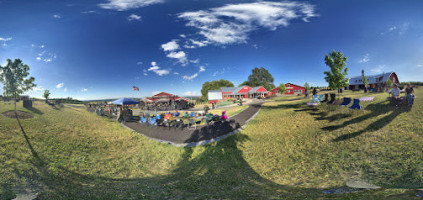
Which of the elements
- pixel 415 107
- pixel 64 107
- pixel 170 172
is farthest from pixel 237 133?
pixel 64 107

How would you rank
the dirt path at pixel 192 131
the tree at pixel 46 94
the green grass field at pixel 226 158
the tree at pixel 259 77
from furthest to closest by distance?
the tree at pixel 259 77 → the dirt path at pixel 192 131 → the tree at pixel 46 94 → the green grass field at pixel 226 158

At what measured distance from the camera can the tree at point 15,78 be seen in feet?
21.6

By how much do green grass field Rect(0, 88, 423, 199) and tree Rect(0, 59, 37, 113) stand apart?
0.87 metres

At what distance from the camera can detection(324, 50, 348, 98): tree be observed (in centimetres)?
1120

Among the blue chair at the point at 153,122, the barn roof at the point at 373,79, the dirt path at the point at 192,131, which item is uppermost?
the barn roof at the point at 373,79

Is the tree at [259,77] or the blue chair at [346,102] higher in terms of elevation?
the tree at [259,77]

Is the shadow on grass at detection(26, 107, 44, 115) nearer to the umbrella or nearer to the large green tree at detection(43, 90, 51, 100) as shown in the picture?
the large green tree at detection(43, 90, 51, 100)

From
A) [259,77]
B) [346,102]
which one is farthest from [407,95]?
[259,77]

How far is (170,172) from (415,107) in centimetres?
1425

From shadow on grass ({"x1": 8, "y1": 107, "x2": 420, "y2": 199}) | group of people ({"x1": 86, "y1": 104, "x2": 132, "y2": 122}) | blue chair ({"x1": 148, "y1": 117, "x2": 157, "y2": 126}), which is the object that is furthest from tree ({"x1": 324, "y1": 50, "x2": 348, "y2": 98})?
group of people ({"x1": 86, "y1": 104, "x2": 132, "y2": 122})

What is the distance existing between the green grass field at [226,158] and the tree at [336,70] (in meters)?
2.53

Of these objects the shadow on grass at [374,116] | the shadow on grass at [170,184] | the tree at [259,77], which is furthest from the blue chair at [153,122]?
the tree at [259,77]

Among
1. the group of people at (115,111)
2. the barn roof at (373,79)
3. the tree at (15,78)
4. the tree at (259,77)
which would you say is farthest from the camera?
the tree at (259,77)

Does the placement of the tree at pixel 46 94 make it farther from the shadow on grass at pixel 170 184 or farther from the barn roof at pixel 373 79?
the barn roof at pixel 373 79
